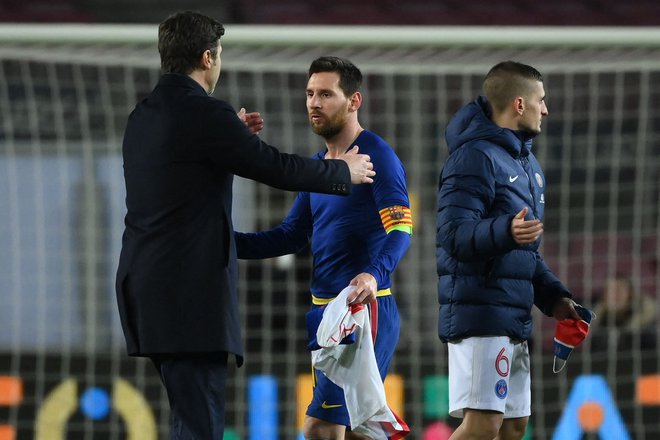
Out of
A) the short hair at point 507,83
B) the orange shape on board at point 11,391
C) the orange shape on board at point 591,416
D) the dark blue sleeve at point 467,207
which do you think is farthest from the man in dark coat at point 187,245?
the orange shape on board at point 591,416

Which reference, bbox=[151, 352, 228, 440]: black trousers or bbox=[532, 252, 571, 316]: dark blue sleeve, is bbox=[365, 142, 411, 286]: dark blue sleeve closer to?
bbox=[532, 252, 571, 316]: dark blue sleeve

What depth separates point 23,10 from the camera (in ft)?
37.4

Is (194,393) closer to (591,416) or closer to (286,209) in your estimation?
(591,416)

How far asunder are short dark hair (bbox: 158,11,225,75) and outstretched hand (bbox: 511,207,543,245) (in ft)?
3.24

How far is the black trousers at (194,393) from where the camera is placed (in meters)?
3.21

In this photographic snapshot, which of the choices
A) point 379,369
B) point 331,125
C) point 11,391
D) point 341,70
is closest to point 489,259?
point 379,369

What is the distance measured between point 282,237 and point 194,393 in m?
1.00

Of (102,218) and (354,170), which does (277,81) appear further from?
(354,170)

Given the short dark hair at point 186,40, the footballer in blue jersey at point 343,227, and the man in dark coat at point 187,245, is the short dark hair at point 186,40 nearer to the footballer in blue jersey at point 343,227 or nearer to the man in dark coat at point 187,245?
the man in dark coat at point 187,245

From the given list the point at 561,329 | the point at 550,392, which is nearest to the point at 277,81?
the point at 550,392

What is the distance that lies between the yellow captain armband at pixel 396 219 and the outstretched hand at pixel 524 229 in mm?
413

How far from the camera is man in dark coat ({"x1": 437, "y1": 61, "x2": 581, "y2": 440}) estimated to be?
372cm

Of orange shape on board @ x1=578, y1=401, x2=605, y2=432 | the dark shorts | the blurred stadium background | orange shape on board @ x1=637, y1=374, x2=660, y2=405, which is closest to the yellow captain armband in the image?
the dark shorts

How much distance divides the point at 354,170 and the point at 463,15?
8.15 m
